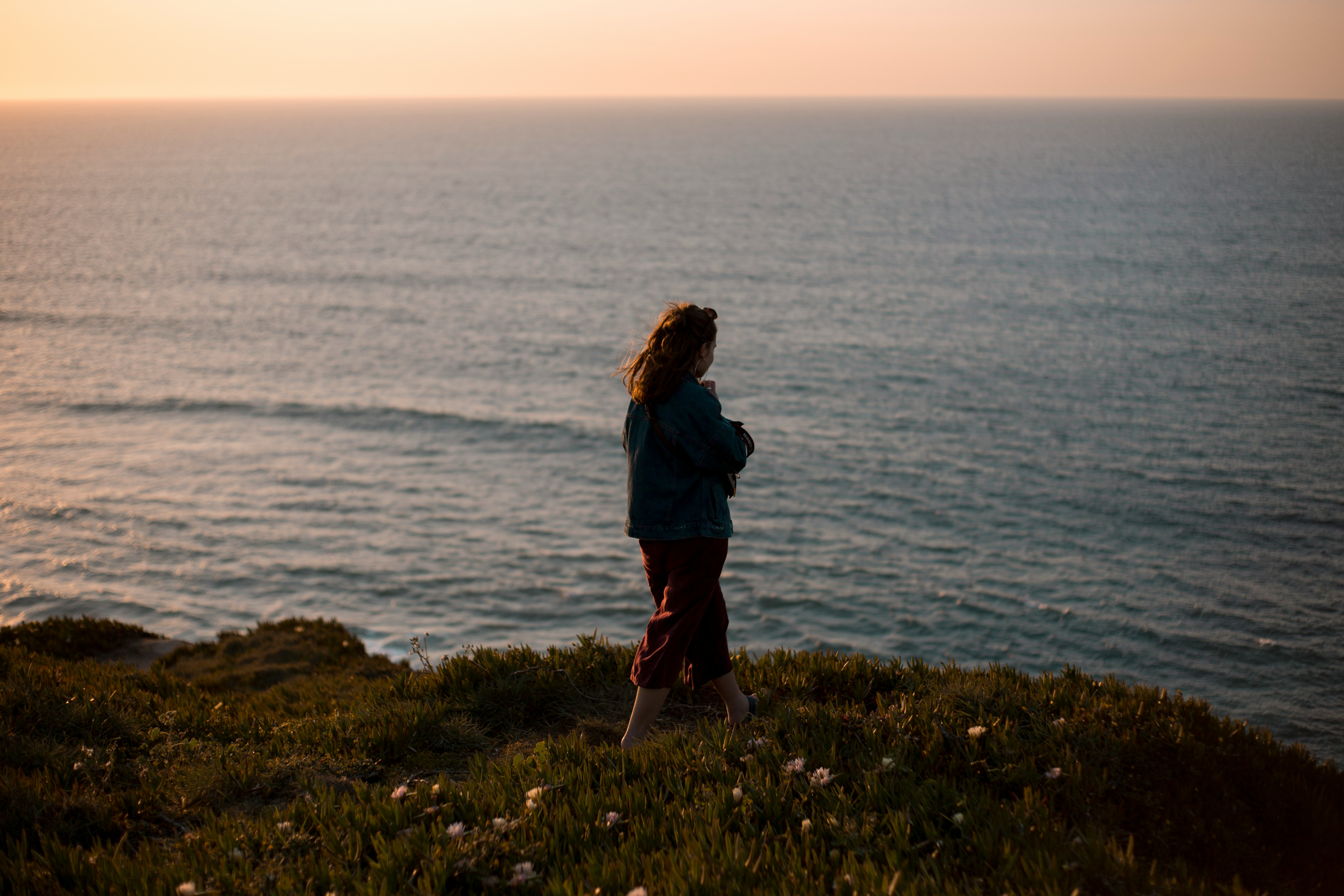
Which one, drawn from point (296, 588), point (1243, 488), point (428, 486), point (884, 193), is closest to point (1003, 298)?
point (1243, 488)

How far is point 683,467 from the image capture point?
493 centimetres

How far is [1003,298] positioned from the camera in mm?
50469

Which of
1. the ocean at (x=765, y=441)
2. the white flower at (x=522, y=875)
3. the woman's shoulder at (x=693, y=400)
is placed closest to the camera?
the white flower at (x=522, y=875)

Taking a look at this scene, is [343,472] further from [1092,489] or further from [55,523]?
[1092,489]

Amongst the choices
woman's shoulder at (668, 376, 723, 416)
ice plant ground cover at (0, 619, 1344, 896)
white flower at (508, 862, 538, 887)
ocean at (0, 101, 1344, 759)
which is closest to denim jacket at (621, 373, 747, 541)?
woman's shoulder at (668, 376, 723, 416)

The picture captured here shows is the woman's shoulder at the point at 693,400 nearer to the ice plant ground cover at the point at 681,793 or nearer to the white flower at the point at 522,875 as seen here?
the ice plant ground cover at the point at 681,793

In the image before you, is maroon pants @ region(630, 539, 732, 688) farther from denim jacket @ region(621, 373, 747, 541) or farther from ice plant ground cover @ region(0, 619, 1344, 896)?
ice plant ground cover @ region(0, 619, 1344, 896)

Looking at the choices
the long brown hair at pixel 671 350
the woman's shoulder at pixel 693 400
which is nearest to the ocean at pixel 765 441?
the woman's shoulder at pixel 693 400

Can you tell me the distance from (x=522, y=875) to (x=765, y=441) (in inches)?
1094

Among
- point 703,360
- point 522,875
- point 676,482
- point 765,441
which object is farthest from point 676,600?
point 765,441

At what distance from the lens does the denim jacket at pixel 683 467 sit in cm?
482

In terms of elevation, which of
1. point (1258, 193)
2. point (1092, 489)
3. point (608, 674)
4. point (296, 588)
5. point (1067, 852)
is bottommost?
point (296, 588)

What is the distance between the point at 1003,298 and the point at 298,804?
2051 inches

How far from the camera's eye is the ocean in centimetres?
2077
